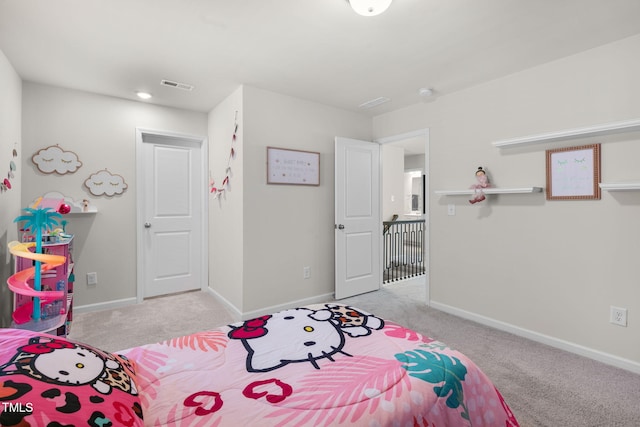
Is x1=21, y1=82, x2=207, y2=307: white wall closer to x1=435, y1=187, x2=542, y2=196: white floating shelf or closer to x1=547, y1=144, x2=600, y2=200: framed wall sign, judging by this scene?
x1=435, y1=187, x2=542, y2=196: white floating shelf

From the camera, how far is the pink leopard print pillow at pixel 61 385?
0.66 m

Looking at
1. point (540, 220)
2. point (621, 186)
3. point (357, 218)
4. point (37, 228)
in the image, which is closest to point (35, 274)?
point (37, 228)

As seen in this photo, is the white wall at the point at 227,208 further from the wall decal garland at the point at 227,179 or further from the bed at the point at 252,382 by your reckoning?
the bed at the point at 252,382

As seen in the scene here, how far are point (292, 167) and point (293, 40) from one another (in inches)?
56.3

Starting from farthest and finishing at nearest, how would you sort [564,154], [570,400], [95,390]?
[564,154] → [570,400] → [95,390]

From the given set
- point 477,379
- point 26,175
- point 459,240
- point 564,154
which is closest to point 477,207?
point 459,240

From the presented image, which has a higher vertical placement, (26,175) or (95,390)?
(26,175)

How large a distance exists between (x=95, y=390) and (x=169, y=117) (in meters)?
3.69

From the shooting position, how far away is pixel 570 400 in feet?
6.22

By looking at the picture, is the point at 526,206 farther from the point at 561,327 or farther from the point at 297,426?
the point at 297,426

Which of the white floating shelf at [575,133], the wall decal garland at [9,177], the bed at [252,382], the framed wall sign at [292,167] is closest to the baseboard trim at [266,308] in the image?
the framed wall sign at [292,167]

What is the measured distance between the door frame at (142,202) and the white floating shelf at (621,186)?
159 inches

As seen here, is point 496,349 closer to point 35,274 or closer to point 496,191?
point 496,191

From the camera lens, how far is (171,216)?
4.03 meters
